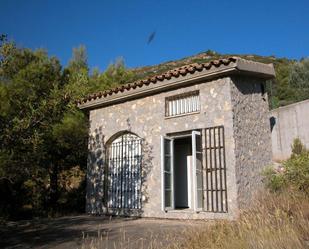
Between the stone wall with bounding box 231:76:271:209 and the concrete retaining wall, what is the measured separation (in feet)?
17.8

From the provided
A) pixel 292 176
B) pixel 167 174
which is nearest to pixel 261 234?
pixel 292 176

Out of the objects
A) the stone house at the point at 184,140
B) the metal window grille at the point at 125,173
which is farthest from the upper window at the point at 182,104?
the metal window grille at the point at 125,173

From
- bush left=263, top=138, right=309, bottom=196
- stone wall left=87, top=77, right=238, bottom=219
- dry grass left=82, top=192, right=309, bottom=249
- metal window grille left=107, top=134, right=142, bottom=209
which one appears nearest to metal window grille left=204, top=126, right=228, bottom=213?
stone wall left=87, top=77, right=238, bottom=219

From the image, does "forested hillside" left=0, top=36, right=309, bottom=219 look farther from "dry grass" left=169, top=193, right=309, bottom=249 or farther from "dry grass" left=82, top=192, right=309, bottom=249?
"dry grass" left=169, top=193, right=309, bottom=249

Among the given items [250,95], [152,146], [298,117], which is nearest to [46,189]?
[152,146]

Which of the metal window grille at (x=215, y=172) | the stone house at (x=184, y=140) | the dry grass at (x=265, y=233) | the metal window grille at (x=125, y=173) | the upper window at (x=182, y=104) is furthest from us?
the metal window grille at (x=125, y=173)

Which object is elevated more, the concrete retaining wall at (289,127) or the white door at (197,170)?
the concrete retaining wall at (289,127)

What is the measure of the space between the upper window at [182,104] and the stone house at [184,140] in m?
0.02

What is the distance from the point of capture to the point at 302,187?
680 cm

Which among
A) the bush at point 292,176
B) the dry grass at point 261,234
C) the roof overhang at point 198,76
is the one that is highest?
the roof overhang at point 198,76

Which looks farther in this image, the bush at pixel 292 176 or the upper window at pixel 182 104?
the upper window at pixel 182 104

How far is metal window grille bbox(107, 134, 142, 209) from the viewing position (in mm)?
9906

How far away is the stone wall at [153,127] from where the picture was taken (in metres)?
8.38

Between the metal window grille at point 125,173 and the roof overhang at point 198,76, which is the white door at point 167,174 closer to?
the metal window grille at point 125,173
